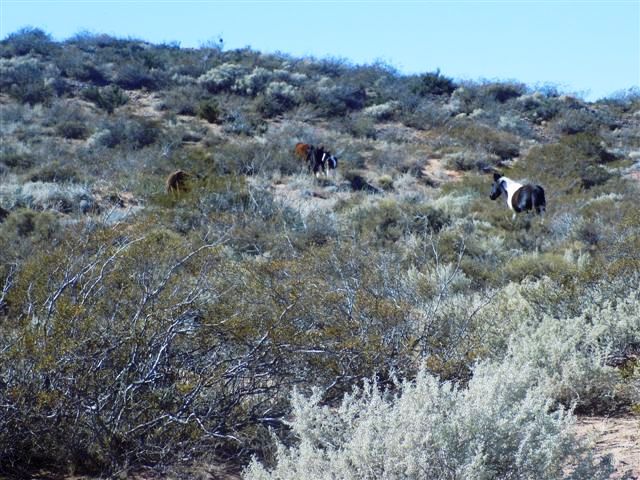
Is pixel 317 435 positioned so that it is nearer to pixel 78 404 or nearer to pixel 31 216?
Answer: pixel 78 404

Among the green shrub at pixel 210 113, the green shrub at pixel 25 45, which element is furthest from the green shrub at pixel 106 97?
the green shrub at pixel 25 45

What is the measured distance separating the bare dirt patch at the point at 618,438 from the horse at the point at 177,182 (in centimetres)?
1122

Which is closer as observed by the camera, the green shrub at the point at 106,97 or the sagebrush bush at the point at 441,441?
the sagebrush bush at the point at 441,441

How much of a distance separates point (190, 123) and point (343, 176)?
7974mm

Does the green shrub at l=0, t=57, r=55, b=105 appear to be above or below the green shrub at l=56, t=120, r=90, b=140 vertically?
above

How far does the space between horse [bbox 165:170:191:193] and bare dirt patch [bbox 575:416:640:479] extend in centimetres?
1122

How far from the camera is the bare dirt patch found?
4164 millimetres

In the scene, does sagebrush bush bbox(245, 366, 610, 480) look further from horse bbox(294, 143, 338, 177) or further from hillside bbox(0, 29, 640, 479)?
horse bbox(294, 143, 338, 177)

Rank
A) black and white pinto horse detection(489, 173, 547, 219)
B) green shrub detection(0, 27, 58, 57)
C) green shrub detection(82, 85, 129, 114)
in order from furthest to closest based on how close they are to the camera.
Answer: green shrub detection(0, 27, 58, 57), green shrub detection(82, 85, 129, 114), black and white pinto horse detection(489, 173, 547, 219)

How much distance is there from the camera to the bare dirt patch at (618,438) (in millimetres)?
4164

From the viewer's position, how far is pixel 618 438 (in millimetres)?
4668

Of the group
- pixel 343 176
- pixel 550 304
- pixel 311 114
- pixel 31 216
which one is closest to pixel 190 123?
pixel 311 114

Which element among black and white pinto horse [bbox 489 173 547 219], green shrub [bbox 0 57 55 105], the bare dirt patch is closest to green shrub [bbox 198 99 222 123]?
green shrub [bbox 0 57 55 105]

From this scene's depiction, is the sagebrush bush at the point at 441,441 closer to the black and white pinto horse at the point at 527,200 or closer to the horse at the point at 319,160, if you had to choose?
the black and white pinto horse at the point at 527,200
